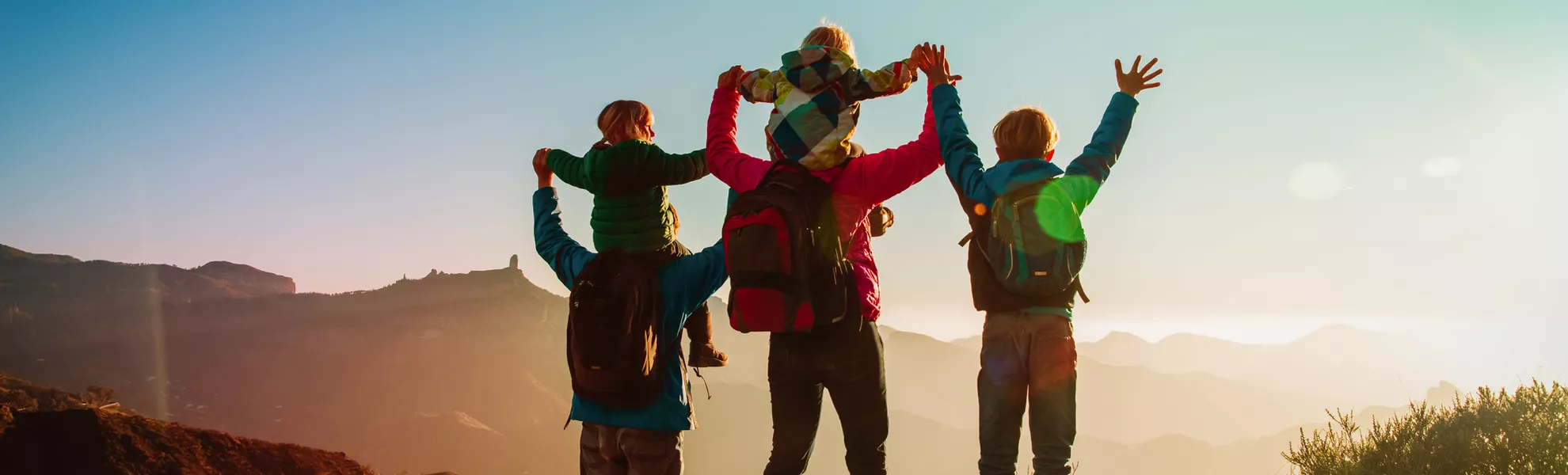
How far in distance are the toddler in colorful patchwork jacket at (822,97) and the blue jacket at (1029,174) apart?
299 millimetres

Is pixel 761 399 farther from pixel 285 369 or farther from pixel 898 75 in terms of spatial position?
pixel 898 75

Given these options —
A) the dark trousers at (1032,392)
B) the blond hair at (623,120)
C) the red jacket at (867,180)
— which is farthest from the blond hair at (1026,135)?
the blond hair at (623,120)

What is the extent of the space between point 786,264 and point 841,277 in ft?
0.90

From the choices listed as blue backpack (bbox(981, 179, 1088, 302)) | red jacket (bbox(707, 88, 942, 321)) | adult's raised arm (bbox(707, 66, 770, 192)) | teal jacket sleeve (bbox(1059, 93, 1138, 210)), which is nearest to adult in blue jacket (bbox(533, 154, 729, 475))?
adult's raised arm (bbox(707, 66, 770, 192))

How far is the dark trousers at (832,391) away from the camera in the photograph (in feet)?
10.7

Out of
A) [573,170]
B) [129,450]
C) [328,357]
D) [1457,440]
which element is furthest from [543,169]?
[328,357]

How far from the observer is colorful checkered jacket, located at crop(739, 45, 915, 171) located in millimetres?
3473

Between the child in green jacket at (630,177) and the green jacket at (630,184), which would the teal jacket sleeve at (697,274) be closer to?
the child in green jacket at (630,177)

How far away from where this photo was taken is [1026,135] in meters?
3.62

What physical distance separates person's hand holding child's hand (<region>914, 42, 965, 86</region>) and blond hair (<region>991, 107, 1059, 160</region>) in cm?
33

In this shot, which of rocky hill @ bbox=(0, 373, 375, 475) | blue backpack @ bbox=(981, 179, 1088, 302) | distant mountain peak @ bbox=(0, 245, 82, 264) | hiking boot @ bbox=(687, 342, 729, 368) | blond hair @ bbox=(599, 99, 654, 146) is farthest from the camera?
distant mountain peak @ bbox=(0, 245, 82, 264)

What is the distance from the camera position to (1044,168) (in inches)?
136

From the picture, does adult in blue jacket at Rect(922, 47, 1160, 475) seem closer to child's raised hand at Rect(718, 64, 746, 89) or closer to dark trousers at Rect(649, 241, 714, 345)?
child's raised hand at Rect(718, 64, 746, 89)

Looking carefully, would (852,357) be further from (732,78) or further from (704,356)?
(732,78)
